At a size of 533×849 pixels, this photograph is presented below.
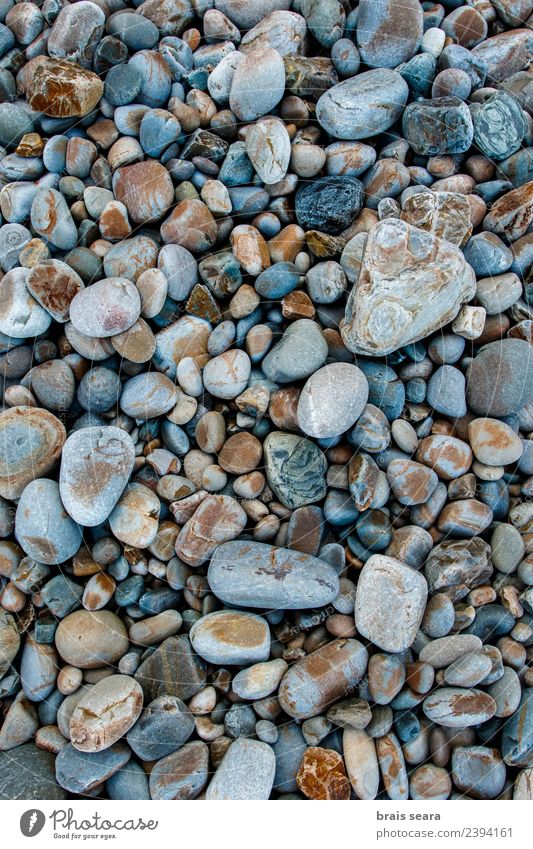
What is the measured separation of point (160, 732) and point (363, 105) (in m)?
1.84

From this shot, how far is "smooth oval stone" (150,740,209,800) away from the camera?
1.40 m

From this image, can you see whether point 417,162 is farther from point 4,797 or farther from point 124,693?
point 4,797

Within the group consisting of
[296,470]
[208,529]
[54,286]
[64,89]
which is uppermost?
[64,89]

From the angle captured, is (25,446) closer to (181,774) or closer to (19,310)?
(19,310)

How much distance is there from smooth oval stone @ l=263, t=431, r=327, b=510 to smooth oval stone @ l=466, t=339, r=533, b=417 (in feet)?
1.60

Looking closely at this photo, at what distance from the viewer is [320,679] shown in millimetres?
1445

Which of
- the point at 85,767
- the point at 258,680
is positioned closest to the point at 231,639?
the point at 258,680

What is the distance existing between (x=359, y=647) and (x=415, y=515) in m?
0.39

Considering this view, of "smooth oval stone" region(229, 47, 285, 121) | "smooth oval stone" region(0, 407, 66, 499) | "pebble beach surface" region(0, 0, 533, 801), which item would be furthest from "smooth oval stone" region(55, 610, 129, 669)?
"smooth oval stone" region(229, 47, 285, 121)

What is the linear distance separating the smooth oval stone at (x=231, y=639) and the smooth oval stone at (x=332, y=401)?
1.73 feet

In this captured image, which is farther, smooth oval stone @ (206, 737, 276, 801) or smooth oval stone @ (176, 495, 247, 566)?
smooth oval stone @ (176, 495, 247, 566)

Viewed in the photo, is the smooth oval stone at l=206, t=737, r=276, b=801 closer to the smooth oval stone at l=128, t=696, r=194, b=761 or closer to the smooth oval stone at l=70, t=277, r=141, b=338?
the smooth oval stone at l=128, t=696, r=194, b=761

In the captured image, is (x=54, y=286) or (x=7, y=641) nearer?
(x=7, y=641)
